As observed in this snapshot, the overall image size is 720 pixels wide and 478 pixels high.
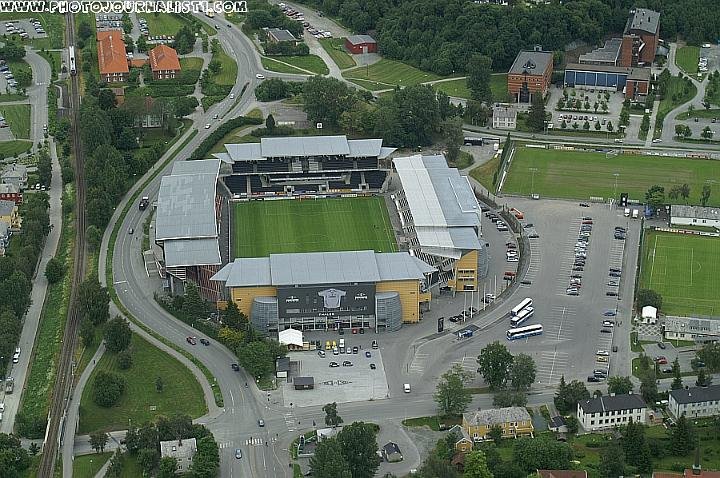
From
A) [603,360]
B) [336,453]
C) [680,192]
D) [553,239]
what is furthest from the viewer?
[680,192]

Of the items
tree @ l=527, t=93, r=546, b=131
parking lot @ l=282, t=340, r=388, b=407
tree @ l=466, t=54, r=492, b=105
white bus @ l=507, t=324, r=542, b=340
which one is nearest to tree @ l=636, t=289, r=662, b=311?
white bus @ l=507, t=324, r=542, b=340

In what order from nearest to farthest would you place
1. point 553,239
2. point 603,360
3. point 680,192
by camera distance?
1. point 603,360
2. point 553,239
3. point 680,192

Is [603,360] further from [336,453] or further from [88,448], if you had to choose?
[88,448]

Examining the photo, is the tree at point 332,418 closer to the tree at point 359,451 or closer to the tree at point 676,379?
the tree at point 359,451

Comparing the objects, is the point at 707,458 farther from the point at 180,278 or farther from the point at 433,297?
the point at 180,278

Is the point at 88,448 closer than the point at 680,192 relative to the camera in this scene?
Yes

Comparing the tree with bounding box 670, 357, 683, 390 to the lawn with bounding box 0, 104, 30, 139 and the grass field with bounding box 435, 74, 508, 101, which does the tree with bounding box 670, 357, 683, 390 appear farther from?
the lawn with bounding box 0, 104, 30, 139

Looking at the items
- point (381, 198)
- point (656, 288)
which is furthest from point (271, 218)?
point (656, 288)
